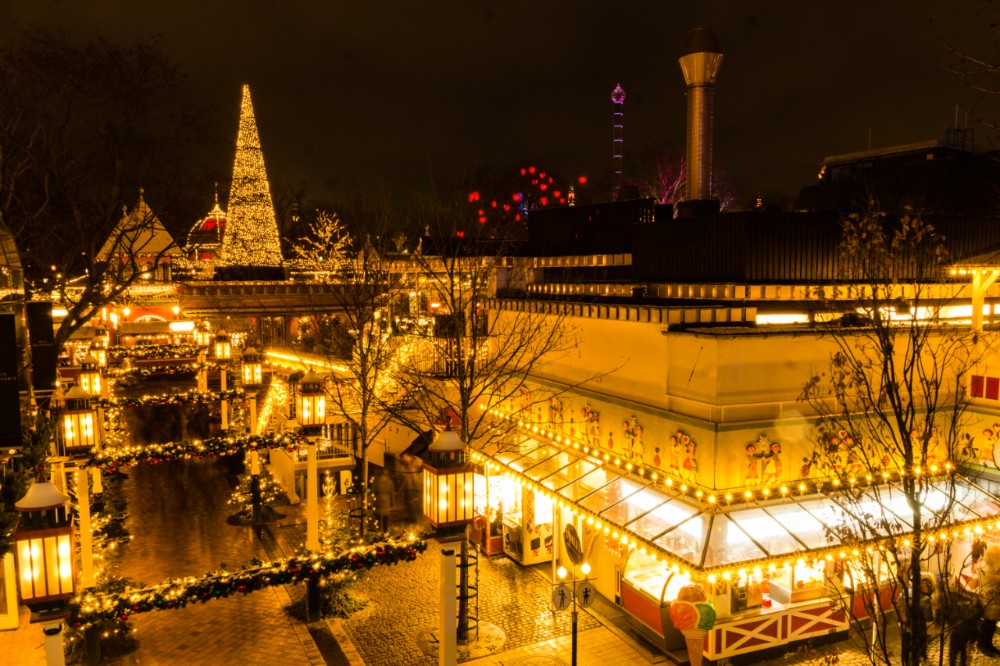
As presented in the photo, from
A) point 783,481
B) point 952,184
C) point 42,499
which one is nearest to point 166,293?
point 42,499

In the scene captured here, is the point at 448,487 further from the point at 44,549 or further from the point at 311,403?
the point at 311,403

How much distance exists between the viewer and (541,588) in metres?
13.6

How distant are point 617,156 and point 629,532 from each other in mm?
33706

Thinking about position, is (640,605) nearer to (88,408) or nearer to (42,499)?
(42,499)

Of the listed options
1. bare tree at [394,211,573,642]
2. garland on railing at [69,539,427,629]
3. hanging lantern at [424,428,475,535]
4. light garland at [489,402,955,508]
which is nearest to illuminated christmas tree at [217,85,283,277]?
bare tree at [394,211,573,642]

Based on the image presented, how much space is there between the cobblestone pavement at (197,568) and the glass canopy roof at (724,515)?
541 cm

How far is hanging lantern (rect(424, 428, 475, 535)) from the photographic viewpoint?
28.5 feet

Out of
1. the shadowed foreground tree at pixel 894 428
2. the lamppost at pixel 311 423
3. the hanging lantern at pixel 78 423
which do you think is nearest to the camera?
the shadowed foreground tree at pixel 894 428

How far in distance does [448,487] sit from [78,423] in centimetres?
837

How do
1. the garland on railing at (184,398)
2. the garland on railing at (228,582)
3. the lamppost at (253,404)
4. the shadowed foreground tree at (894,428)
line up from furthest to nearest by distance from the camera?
the garland on railing at (184,398), the lamppost at (253,404), the garland on railing at (228,582), the shadowed foreground tree at (894,428)

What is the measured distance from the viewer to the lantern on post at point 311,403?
45.1 feet

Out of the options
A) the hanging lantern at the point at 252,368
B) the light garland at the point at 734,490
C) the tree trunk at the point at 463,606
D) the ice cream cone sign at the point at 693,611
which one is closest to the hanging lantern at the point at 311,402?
the tree trunk at the point at 463,606

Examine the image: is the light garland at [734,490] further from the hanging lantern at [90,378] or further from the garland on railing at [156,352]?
the garland on railing at [156,352]

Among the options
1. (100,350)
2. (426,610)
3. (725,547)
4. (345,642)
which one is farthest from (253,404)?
(725,547)
